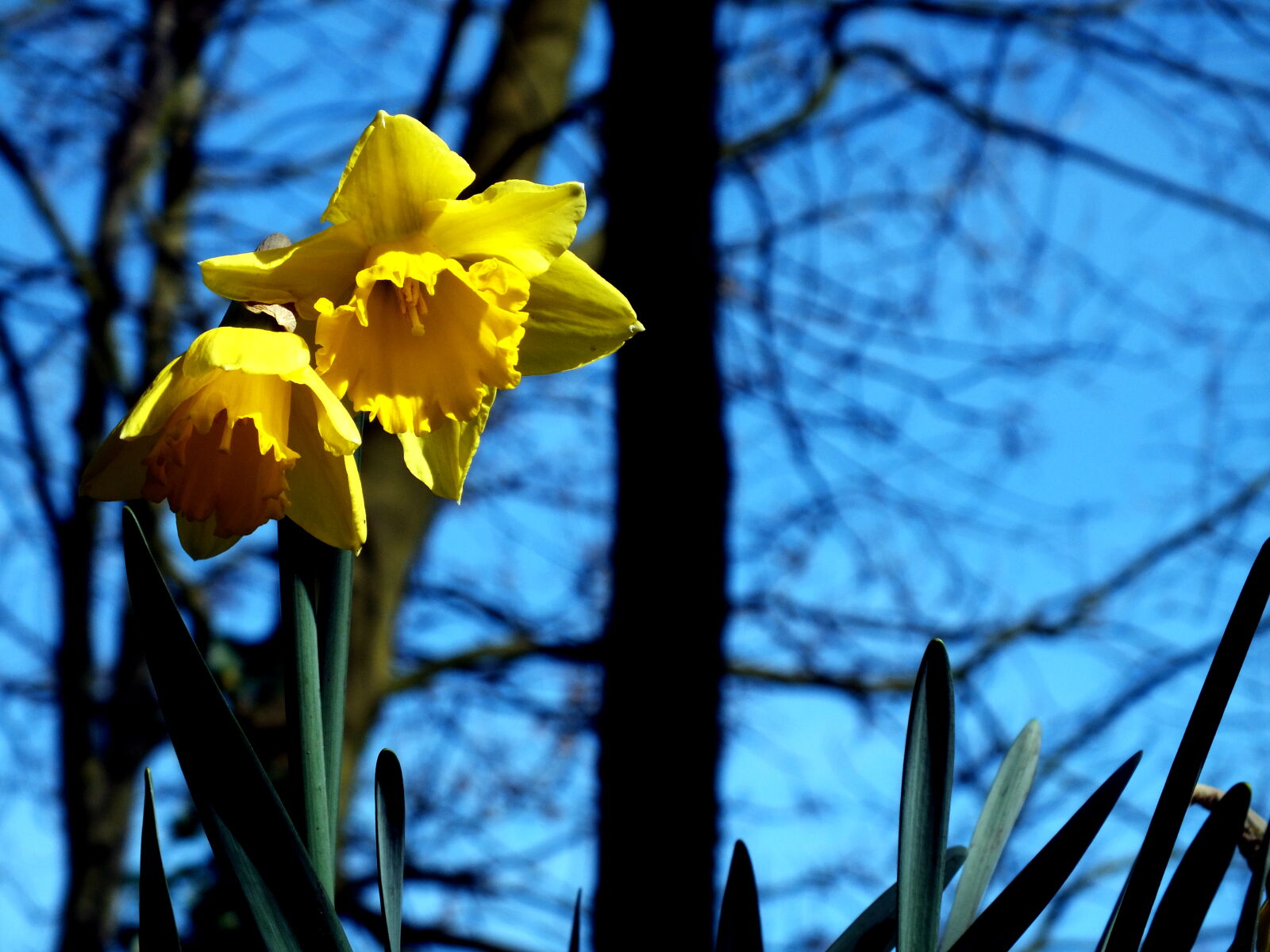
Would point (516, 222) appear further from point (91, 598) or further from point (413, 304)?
point (91, 598)

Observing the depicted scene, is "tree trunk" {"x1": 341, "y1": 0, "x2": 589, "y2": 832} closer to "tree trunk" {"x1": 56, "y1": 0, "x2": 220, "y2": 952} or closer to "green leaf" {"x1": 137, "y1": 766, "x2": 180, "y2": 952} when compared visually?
"tree trunk" {"x1": 56, "y1": 0, "x2": 220, "y2": 952}

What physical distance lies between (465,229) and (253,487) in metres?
0.20

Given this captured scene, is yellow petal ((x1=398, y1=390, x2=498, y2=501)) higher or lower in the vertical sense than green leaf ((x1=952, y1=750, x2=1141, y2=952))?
higher

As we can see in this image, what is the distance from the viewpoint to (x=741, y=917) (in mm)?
620

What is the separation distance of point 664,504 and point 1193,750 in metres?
1.30

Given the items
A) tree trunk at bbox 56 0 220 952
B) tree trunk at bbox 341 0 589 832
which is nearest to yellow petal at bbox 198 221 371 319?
tree trunk at bbox 341 0 589 832

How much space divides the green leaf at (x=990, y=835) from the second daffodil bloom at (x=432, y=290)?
352 millimetres

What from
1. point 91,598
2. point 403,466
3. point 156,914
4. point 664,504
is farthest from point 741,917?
point 91,598

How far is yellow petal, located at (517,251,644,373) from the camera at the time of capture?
694 mm

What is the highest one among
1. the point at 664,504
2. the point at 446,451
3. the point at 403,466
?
the point at 403,466

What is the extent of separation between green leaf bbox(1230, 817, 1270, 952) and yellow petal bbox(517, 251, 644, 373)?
0.43 meters

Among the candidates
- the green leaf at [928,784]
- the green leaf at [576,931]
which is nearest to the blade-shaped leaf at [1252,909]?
the green leaf at [928,784]

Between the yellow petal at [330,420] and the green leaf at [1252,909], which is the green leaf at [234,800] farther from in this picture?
the green leaf at [1252,909]

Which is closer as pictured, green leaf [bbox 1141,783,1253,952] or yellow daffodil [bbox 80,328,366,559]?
green leaf [bbox 1141,783,1253,952]
